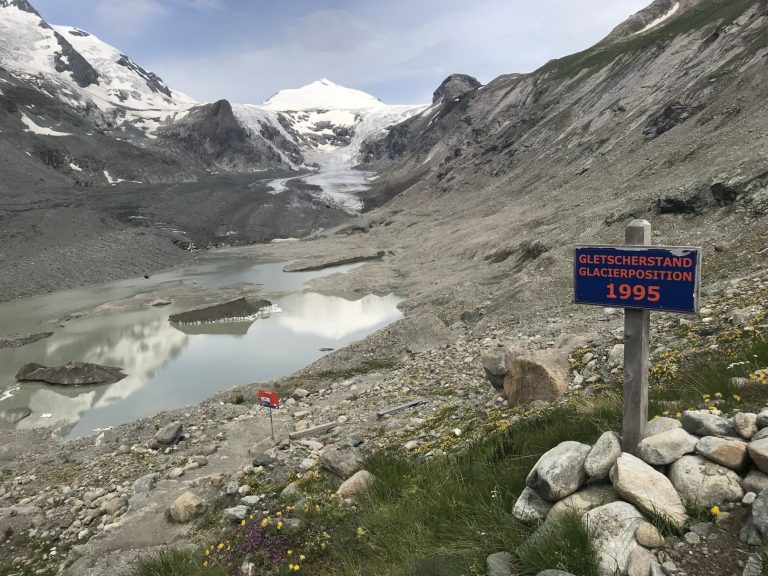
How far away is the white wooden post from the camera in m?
4.61

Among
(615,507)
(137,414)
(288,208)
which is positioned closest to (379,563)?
(615,507)

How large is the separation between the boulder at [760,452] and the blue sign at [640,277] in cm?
113

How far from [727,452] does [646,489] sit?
2.37 ft

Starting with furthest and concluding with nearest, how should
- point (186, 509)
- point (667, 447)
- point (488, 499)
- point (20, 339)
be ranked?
1. point (20, 339)
2. point (186, 509)
3. point (488, 499)
4. point (667, 447)

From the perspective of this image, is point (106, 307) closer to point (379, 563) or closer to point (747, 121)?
point (379, 563)

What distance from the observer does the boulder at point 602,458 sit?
14.3 ft

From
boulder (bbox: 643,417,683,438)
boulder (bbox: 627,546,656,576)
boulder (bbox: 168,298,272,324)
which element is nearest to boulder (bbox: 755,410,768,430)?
boulder (bbox: 643,417,683,438)

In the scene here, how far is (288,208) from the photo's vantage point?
326 ft

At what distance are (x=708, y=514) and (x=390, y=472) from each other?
12.9 ft

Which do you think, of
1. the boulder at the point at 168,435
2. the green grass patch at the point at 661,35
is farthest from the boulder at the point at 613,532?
the green grass patch at the point at 661,35

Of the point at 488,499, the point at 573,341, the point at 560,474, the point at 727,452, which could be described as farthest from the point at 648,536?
the point at 573,341

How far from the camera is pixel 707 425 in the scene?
4320 millimetres

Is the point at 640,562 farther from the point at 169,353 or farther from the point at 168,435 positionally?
the point at 169,353

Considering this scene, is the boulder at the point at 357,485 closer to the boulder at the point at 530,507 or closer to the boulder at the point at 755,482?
the boulder at the point at 530,507
